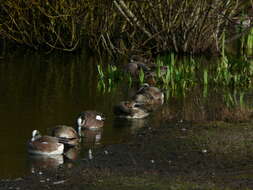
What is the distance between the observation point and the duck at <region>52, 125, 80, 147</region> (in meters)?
11.4

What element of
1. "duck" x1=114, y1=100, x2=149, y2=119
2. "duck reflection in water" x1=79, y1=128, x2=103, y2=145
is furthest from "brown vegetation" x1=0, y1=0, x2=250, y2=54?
"duck reflection in water" x1=79, y1=128, x2=103, y2=145

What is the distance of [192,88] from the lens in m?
16.9

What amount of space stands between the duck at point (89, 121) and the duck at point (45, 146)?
158 centimetres

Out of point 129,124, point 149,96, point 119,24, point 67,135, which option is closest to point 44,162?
point 67,135

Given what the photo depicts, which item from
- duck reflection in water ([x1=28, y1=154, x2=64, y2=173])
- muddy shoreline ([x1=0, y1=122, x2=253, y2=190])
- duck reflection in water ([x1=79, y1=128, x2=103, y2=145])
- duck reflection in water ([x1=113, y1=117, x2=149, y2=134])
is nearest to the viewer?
muddy shoreline ([x1=0, y1=122, x2=253, y2=190])

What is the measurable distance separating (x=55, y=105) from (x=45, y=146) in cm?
397

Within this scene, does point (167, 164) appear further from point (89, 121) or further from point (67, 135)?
point (89, 121)

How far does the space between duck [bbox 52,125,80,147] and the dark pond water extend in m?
0.18

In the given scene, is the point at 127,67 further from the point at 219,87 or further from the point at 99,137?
the point at 99,137

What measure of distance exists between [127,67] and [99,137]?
669cm

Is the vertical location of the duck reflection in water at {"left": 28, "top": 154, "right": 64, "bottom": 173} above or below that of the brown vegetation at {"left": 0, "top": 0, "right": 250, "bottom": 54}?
below

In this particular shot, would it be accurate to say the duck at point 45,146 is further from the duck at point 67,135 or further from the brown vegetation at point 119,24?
the brown vegetation at point 119,24

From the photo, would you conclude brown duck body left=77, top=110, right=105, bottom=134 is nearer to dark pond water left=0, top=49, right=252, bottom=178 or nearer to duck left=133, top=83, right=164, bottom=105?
dark pond water left=0, top=49, right=252, bottom=178

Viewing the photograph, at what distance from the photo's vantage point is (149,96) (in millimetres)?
15125
